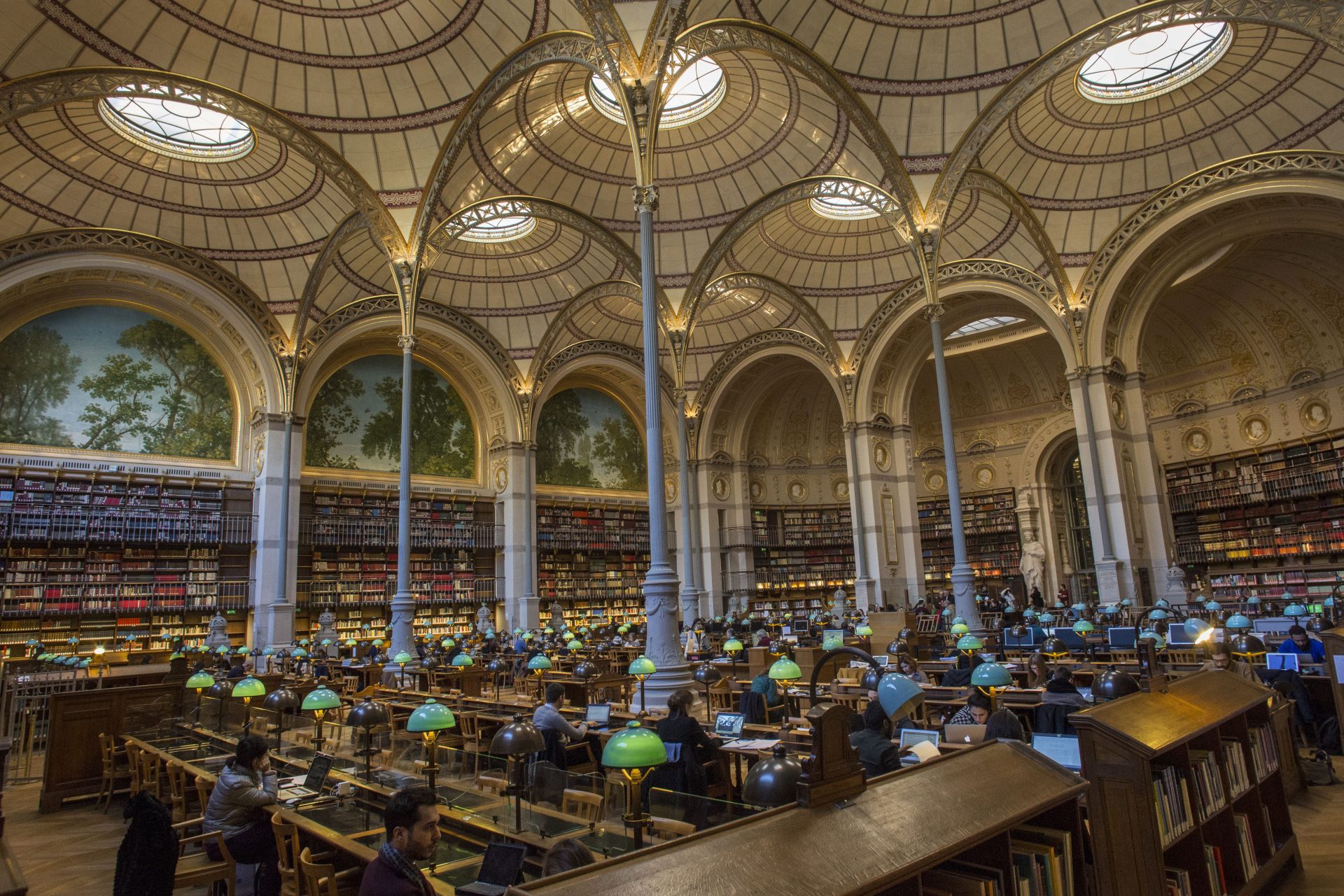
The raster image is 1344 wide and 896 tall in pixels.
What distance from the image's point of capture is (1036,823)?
10.6 feet

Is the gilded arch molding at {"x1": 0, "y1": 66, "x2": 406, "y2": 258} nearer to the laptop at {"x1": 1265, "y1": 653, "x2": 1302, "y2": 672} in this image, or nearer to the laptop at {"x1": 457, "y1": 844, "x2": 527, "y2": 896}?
the laptop at {"x1": 457, "y1": 844, "x2": 527, "y2": 896}

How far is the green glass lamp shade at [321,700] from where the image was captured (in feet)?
19.1

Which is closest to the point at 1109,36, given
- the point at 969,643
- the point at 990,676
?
the point at 969,643

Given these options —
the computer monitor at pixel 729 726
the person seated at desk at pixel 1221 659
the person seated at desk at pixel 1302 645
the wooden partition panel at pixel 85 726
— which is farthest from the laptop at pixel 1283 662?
the wooden partition panel at pixel 85 726

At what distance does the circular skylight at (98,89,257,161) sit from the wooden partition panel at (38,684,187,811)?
39.8ft

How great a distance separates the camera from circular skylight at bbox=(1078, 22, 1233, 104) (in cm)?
1605

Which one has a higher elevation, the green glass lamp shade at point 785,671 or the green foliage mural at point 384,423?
the green foliage mural at point 384,423

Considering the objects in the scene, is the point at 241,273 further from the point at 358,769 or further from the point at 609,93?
the point at 358,769

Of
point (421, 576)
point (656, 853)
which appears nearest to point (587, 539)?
point (421, 576)

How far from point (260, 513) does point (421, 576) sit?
4853mm

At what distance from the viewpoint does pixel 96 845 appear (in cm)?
716

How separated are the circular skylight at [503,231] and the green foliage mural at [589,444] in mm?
6513

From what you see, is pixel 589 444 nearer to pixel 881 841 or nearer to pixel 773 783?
pixel 773 783

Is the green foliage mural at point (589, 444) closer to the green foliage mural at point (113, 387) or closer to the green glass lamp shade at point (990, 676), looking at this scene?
the green foliage mural at point (113, 387)
